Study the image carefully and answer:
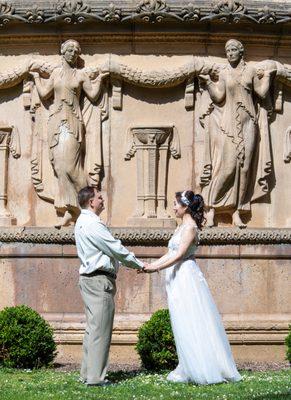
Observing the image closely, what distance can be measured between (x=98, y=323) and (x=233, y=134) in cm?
466

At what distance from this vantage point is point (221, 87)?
53.6ft

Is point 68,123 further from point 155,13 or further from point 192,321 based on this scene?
point 192,321

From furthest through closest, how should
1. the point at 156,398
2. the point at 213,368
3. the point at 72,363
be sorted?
the point at 72,363 → the point at 213,368 → the point at 156,398

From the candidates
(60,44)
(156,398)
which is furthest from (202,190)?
(156,398)

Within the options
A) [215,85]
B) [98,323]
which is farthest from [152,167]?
[98,323]

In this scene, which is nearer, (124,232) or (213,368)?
(213,368)

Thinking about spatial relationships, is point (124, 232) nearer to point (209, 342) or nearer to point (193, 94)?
point (193, 94)

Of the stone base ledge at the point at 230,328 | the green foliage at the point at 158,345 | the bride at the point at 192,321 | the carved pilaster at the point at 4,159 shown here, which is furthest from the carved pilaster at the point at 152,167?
the bride at the point at 192,321

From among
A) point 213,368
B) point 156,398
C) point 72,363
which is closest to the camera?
point 156,398

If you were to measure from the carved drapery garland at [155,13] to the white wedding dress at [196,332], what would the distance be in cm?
442

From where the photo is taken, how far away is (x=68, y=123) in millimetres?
16406

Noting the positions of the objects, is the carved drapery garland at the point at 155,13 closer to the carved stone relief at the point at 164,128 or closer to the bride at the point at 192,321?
the carved stone relief at the point at 164,128

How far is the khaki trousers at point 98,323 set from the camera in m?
12.6

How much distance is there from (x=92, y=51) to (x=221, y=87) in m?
1.92
